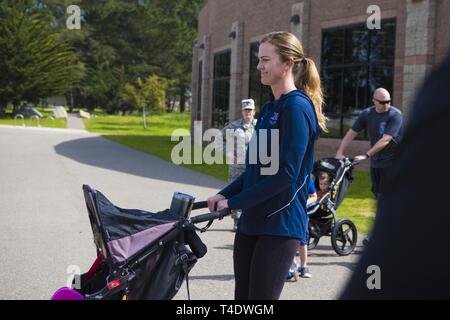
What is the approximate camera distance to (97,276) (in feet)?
10.8

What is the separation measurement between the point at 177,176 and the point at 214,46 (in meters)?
16.0

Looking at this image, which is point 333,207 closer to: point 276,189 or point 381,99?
point 381,99

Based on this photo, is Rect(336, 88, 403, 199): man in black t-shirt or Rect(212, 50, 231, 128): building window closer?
Rect(336, 88, 403, 199): man in black t-shirt

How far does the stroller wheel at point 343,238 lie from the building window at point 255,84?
56.8ft

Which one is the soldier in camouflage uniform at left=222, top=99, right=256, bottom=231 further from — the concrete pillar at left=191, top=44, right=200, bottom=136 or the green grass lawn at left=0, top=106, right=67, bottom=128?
the green grass lawn at left=0, top=106, right=67, bottom=128

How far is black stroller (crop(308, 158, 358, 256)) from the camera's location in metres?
7.59

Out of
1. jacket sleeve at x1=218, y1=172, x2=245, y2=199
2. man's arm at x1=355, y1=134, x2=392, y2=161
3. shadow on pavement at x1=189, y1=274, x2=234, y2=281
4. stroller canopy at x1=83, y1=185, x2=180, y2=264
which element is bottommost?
shadow on pavement at x1=189, y1=274, x2=234, y2=281

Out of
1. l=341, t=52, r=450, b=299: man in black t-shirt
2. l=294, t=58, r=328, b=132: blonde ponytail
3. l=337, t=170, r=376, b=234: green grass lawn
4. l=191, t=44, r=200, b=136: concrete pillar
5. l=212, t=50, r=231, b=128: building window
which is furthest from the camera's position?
l=191, t=44, r=200, b=136: concrete pillar

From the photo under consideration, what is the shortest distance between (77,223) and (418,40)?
11.6 metres

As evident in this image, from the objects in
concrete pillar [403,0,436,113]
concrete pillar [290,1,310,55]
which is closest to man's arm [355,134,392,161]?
concrete pillar [403,0,436,113]

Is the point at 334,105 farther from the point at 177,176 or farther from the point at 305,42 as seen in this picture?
the point at 177,176

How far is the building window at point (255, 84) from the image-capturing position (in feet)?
82.3

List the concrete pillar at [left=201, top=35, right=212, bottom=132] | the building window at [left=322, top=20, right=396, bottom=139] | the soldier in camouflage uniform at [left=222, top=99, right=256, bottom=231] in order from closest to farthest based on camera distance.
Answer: the soldier in camouflage uniform at [left=222, top=99, right=256, bottom=231] < the building window at [left=322, top=20, right=396, bottom=139] < the concrete pillar at [left=201, top=35, right=212, bottom=132]

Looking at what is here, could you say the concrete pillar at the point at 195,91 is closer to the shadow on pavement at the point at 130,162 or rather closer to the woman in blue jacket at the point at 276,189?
the shadow on pavement at the point at 130,162
